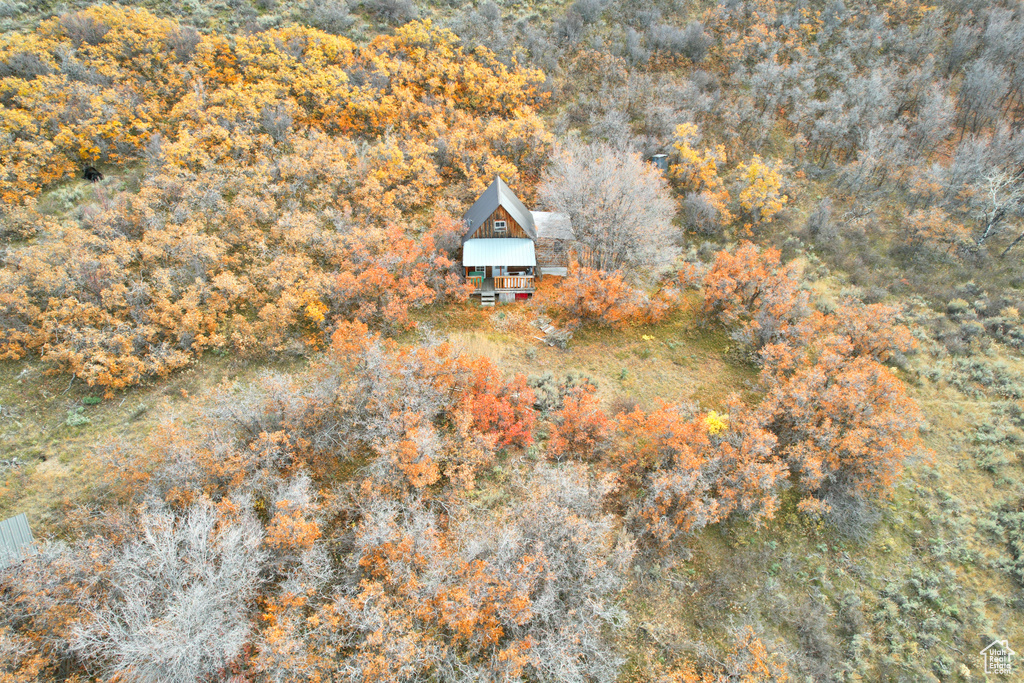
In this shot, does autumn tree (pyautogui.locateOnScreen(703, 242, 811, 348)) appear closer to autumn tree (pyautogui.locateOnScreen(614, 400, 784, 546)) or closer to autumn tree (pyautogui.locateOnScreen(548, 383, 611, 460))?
autumn tree (pyautogui.locateOnScreen(614, 400, 784, 546))

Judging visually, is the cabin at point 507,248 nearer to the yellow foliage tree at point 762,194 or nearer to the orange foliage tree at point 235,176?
the orange foliage tree at point 235,176

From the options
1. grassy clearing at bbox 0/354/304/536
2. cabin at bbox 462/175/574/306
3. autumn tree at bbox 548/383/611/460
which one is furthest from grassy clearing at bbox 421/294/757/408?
grassy clearing at bbox 0/354/304/536

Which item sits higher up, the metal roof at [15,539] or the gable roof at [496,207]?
the gable roof at [496,207]

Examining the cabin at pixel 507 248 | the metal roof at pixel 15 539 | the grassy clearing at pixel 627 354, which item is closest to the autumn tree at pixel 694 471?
the grassy clearing at pixel 627 354

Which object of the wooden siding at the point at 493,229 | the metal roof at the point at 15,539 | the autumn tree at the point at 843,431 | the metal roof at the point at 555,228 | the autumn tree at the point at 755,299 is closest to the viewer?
the metal roof at the point at 15,539

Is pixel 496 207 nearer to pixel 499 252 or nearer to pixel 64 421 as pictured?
pixel 499 252
